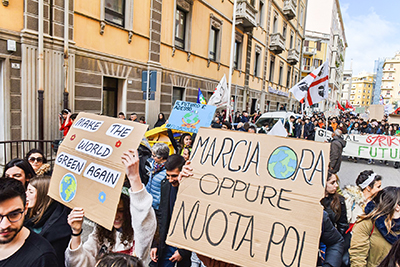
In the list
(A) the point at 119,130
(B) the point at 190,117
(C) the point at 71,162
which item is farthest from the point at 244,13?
(C) the point at 71,162

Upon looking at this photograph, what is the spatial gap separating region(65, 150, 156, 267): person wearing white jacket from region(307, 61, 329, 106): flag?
26.9 feet

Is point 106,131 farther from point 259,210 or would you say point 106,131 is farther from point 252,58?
point 252,58

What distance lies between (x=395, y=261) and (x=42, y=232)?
7.30ft

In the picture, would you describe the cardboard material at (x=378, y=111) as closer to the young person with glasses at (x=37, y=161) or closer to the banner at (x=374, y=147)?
the banner at (x=374, y=147)

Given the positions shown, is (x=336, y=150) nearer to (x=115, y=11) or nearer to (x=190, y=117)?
(x=190, y=117)

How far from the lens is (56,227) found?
6.57 ft

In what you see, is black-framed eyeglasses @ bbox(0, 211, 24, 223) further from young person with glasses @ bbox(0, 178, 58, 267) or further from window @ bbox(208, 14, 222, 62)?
window @ bbox(208, 14, 222, 62)

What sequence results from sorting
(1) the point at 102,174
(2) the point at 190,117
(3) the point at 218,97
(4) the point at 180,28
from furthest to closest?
1. (4) the point at 180,28
2. (3) the point at 218,97
3. (2) the point at 190,117
4. (1) the point at 102,174

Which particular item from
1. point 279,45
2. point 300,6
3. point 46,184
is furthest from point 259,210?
point 300,6

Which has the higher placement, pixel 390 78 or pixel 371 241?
pixel 390 78

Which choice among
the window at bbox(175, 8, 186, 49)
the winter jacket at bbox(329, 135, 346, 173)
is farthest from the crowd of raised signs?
the window at bbox(175, 8, 186, 49)

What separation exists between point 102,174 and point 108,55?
7982mm

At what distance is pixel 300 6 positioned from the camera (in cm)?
3142

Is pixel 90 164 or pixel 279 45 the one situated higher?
pixel 279 45
